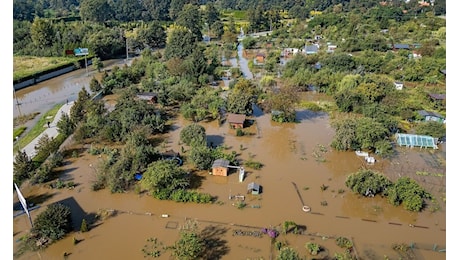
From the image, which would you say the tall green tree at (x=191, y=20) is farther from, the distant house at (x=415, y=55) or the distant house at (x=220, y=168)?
the distant house at (x=220, y=168)

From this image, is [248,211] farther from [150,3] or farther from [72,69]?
[150,3]

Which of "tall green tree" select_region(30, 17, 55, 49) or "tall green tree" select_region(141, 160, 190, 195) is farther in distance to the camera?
"tall green tree" select_region(30, 17, 55, 49)

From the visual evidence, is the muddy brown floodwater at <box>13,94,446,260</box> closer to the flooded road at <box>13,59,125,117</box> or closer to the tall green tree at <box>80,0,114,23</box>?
the flooded road at <box>13,59,125,117</box>

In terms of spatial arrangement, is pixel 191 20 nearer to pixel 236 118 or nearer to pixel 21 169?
pixel 236 118

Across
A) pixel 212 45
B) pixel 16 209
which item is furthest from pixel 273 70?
pixel 16 209

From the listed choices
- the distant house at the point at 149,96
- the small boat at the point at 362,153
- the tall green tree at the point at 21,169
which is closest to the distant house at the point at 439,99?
the small boat at the point at 362,153

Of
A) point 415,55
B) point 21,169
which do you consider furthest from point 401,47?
point 21,169

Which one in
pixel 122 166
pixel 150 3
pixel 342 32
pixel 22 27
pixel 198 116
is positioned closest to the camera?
pixel 122 166

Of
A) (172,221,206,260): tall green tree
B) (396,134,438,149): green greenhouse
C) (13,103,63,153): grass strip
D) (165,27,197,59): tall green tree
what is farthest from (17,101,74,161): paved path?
(396,134,438,149): green greenhouse
